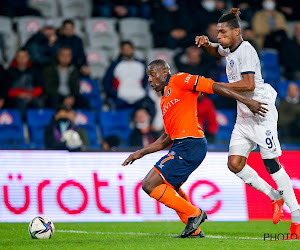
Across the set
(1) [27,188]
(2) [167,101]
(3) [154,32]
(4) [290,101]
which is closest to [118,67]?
(3) [154,32]

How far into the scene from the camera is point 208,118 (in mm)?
12297

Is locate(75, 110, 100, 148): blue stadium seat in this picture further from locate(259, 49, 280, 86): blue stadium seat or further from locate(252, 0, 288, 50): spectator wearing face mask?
locate(252, 0, 288, 50): spectator wearing face mask

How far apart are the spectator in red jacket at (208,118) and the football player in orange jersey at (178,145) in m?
5.19

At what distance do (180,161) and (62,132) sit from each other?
187 inches

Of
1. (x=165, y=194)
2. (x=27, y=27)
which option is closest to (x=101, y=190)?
(x=165, y=194)

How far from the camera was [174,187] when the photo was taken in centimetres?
704

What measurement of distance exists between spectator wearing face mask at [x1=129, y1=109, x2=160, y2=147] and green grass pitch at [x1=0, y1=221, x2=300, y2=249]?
10.0 feet

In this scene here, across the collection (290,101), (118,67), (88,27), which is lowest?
(290,101)

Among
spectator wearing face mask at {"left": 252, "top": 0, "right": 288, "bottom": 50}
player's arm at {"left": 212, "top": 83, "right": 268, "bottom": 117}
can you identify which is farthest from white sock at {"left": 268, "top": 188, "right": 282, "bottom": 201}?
spectator wearing face mask at {"left": 252, "top": 0, "right": 288, "bottom": 50}

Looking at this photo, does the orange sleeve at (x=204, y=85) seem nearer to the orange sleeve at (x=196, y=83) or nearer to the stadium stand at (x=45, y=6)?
the orange sleeve at (x=196, y=83)

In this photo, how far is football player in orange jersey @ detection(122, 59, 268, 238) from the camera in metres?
6.84

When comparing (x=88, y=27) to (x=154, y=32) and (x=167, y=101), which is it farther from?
(x=167, y=101)

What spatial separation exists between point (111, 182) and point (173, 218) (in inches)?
41.9

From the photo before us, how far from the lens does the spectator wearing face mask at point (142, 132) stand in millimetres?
11899
